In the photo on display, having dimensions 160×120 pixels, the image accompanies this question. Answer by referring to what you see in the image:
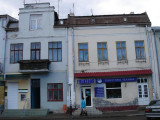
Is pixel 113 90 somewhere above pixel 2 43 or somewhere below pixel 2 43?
below

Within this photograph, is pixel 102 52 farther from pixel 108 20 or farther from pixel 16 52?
pixel 16 52

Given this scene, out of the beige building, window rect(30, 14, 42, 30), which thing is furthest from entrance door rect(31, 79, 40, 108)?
window rect(30, 14, 42, 30)

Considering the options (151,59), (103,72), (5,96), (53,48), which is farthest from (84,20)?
(5,96)

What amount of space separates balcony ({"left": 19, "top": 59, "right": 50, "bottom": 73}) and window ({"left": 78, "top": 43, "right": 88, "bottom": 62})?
11.9 ft

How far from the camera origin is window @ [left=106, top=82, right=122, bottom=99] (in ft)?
60.0

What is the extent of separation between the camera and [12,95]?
61.0 feet

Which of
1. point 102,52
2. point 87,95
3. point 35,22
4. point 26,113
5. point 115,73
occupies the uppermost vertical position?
point 35,22

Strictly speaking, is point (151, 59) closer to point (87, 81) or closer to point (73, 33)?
point (87, 81)

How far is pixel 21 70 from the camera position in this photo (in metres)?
17.9

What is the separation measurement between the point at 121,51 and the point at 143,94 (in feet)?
16.8

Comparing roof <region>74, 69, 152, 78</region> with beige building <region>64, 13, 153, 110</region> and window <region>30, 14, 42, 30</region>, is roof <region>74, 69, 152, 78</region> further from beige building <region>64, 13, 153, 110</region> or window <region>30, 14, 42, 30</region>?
window <region>30, 14, 42, 30</region>

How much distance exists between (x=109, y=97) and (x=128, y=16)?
9.51 metres

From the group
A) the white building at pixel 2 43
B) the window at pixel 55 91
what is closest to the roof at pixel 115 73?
the window at pixel 55 91

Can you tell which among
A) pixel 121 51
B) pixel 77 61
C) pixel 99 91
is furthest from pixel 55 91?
pixel 121 51
